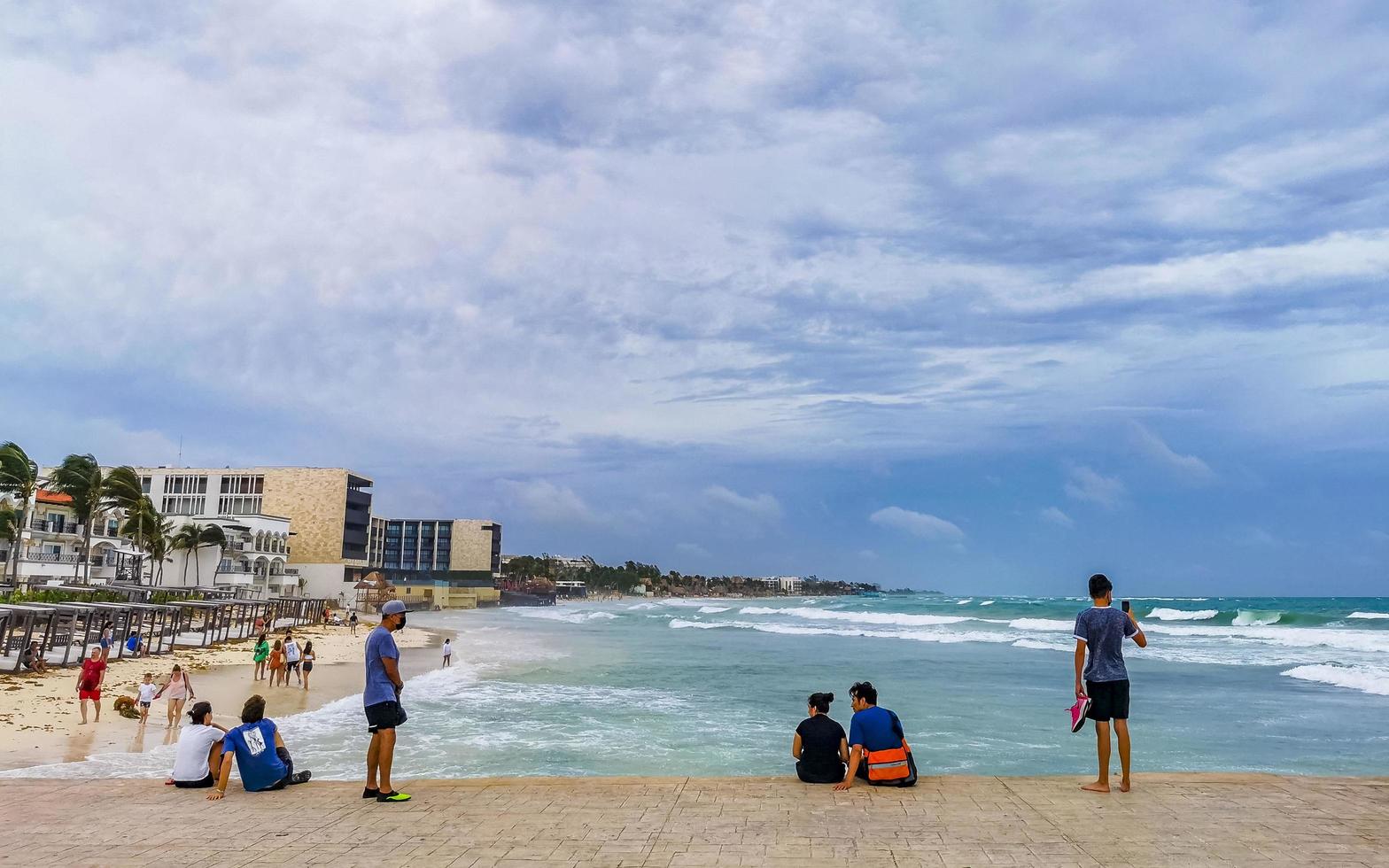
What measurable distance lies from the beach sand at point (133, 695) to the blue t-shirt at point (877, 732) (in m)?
12.0

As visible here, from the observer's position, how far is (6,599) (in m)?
31.8

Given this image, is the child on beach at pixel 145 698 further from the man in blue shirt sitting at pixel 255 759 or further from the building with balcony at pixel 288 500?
the building with balcony at pixel 288 500

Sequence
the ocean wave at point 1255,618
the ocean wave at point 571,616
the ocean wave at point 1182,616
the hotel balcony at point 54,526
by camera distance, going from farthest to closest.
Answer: the ocean wave at point 571,616 < the ocean wave at point 1182,616 < the ocean wave at point 1255,618 < the hotel balcony at point 54,526

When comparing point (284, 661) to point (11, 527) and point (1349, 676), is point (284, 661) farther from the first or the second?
point (1349, 676)

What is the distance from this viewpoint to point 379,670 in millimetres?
8258

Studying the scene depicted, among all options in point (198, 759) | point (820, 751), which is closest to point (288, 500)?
point (198, 759)

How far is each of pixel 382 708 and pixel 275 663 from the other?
69.4 feet

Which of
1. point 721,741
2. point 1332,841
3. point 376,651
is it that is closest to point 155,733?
point 721,741

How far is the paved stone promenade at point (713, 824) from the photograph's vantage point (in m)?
6.40

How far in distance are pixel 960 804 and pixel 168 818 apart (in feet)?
21.9

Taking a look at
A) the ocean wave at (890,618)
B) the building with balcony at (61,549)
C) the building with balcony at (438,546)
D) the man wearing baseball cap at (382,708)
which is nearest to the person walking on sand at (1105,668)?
the man wearing baseball cap at (382,708)

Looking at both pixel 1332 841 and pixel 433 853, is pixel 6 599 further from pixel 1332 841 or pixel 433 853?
pixel 1332 841

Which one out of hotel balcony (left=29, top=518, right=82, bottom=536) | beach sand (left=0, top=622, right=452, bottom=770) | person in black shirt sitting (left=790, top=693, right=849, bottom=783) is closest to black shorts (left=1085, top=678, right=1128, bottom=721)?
person in black shirt sitting (left=790, top=693, right=849, bottom=783)

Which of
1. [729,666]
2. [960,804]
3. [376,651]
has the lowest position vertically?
[729,666]
